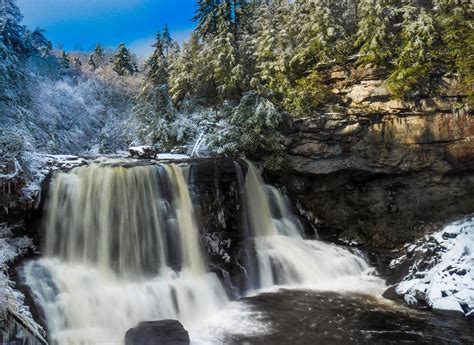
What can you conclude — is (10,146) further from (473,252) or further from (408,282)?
(473,252)

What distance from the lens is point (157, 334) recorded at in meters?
8.88

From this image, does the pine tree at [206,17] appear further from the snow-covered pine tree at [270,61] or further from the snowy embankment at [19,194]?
the snowy embankment at [19,194]

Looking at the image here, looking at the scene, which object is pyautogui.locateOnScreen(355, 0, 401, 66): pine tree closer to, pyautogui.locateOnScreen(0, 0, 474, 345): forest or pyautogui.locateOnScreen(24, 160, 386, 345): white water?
pyautogui.locateOnScreen(0, 0, 474, 345): forest

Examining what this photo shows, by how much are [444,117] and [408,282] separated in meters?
7.93

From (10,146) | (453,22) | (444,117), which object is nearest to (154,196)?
(10,146)

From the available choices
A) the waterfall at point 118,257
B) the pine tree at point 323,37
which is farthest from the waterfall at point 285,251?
the pine tree at point 323,37

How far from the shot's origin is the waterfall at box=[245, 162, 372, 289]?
46.0ft

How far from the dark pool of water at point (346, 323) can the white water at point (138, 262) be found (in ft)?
2.59

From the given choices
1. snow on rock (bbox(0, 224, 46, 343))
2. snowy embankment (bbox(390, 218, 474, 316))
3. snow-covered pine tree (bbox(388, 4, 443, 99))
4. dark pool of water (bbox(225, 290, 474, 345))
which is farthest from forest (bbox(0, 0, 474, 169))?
dark pool of water (bbox(225, 290, 474, 345))

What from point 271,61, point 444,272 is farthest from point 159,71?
point 444,272

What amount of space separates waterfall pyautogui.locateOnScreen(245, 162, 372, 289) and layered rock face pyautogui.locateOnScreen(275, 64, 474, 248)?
5.19ft

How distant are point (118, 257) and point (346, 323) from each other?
6.98 meters

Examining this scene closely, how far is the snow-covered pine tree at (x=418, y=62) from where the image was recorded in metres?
17.1

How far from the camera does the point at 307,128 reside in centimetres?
1783
